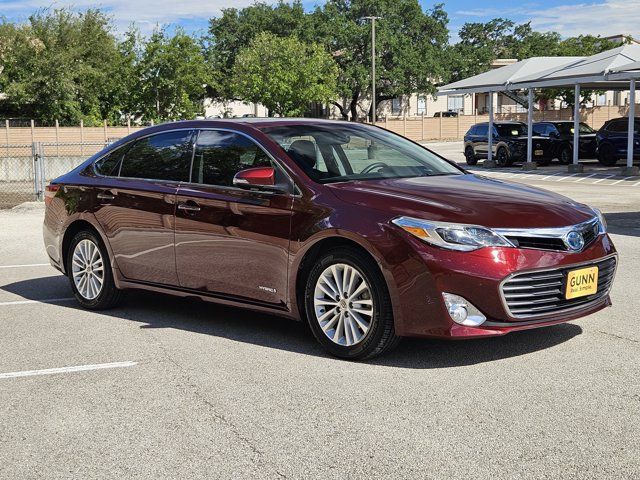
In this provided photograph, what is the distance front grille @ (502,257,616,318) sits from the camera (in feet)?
17.5

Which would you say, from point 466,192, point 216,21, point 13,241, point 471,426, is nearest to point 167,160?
point 466,192

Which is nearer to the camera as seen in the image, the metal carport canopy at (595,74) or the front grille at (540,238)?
the front grille at (540,238)

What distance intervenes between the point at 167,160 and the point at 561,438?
411cm

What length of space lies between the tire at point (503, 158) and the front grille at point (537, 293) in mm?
26952

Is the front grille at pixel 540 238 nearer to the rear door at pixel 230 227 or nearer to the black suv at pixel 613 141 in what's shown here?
the rear door at pixel 230 227

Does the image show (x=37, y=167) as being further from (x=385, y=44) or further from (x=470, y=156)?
(x=385, y=44)

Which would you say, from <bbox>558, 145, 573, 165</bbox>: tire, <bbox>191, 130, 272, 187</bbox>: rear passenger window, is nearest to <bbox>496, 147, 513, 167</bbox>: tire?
<bbox>558, 145, 573, 165</bbox>: tire

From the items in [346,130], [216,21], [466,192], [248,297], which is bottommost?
[248,297]

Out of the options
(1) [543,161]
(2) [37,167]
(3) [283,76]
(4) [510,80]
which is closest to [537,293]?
(2) [37,167]

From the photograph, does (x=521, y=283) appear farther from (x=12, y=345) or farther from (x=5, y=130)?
(x=5, y=130)

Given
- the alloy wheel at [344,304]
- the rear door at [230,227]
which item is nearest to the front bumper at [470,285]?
the alloy wheel at [344,304]

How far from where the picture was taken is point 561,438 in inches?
167

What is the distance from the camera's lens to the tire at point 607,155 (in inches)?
1182

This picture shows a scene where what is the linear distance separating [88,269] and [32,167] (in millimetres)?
27385
